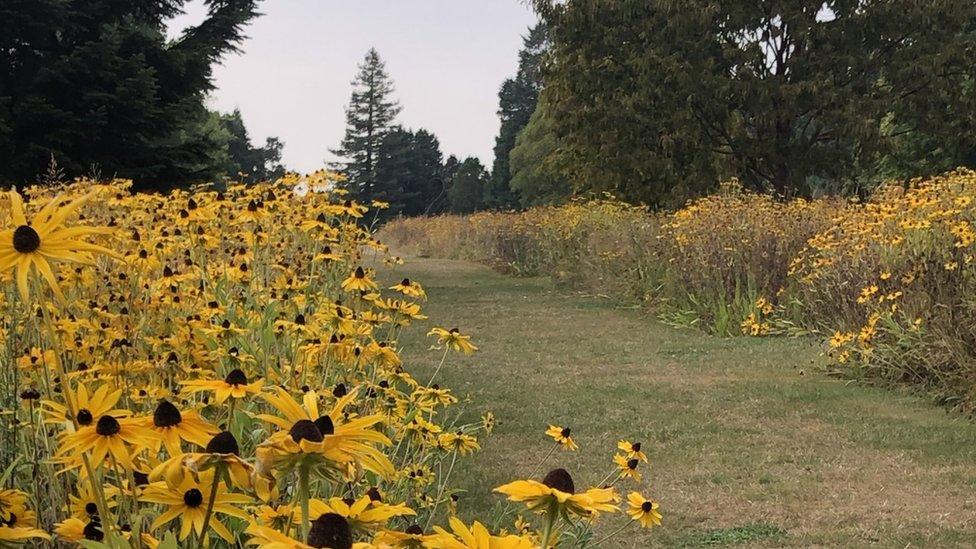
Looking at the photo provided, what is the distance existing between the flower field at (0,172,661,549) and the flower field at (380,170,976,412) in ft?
7.63

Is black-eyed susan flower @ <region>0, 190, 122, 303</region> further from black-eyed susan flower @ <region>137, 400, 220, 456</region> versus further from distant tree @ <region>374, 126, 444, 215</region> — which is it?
distant tree @ <region>374, 126, 444, 215</region>

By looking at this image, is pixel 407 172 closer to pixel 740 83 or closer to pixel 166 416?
pixel 740 83

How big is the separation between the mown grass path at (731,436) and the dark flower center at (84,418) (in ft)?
8.32

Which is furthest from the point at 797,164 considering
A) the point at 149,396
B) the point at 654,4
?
the point at 149,396

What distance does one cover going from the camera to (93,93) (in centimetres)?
1027

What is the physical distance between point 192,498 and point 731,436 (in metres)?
3.99

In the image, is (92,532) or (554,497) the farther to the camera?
(92,532)

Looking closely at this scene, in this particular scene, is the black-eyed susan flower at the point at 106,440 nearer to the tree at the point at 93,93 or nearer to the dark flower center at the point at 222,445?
the dark flower center at the point at 222,445

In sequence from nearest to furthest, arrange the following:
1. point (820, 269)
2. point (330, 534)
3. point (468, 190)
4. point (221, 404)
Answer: point (330, 534), point (221, 404), point (820, 269), point (468, 190)

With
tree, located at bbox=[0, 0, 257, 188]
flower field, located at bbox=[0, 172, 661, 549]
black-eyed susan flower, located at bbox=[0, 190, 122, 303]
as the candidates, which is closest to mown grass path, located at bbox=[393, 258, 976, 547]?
flower field, located at bbox=[0, 172, 661, 549]

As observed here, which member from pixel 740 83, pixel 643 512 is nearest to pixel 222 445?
pixel 643 512

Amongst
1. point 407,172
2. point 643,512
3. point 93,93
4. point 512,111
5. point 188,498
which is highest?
point 512,111

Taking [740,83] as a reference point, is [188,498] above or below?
below

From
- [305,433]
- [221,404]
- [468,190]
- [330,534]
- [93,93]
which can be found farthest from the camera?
[468,190]
